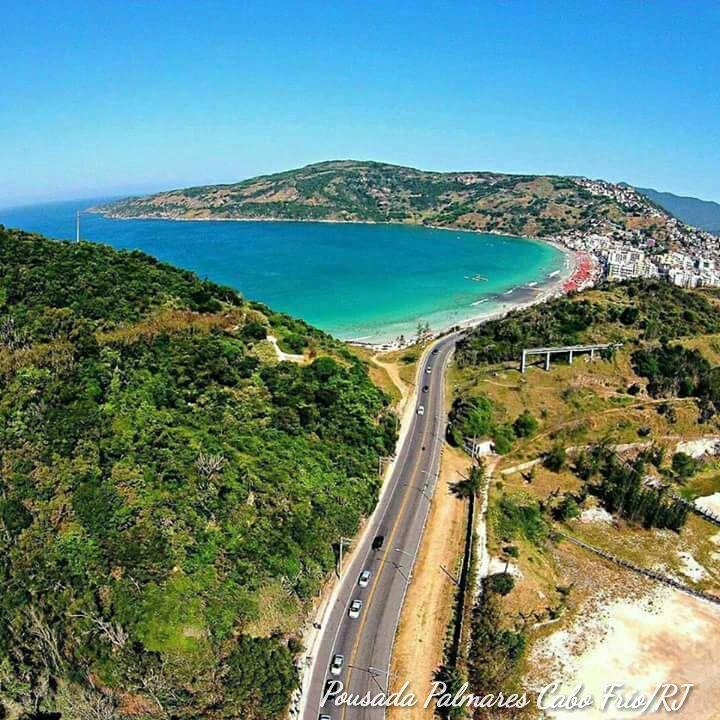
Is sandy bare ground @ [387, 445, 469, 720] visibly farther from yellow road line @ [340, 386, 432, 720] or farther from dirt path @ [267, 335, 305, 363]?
dirt path @ [267, 335, 305, 363]

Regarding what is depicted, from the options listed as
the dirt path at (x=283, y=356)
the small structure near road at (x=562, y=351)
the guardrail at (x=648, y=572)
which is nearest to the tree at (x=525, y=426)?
the small structure near road at (x=562, y=351)

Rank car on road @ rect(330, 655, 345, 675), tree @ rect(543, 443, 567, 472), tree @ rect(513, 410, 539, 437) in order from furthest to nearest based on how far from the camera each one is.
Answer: tree @ rect(513, 410, 539, 437)
tree @ rect(543, 443, 567, 472)
car on road @ rect(330, 655, 345, 675)

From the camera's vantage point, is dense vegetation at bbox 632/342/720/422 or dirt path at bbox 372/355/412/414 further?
dense vegetation at bbox 632/342/720/422

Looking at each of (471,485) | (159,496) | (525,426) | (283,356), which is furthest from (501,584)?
(283,356)

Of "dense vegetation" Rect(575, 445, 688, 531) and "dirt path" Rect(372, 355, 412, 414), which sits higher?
"dirt path" Rect(372, 355, 412, 414)

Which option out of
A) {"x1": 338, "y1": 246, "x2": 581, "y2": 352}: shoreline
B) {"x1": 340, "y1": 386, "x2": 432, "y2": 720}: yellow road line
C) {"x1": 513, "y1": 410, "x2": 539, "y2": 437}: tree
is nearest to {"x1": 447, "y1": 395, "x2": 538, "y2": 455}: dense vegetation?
{"x1": 513, "y1": 410, "x2": 539, "y2": 437}: tree

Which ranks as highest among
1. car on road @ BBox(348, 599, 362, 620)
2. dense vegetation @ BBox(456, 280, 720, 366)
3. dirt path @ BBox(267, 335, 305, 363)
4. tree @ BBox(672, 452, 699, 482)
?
dense vegetation @ BBox(456, 280, 720, 366)

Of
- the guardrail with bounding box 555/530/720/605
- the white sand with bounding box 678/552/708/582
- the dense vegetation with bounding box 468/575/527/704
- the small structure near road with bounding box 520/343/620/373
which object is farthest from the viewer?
the small structure near road with bounding box 520/343/620/373
